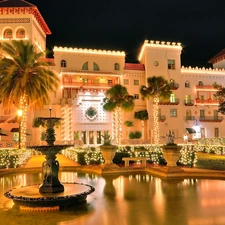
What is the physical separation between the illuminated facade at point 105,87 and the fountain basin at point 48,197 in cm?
2552

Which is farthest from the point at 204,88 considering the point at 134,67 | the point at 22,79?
the point at 22,79

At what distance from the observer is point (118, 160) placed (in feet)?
63.5

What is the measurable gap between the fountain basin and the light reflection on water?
0.30 m

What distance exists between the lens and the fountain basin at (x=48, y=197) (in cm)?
816

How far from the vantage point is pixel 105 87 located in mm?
40469

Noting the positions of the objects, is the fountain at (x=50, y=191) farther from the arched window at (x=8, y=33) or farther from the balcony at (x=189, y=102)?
the balcony at (x=189, y=102)

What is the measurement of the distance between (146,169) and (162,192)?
509 cm

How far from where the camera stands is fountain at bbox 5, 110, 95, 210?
8.20m

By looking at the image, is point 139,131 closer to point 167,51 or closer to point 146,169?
point 167,51

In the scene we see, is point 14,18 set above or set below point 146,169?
above

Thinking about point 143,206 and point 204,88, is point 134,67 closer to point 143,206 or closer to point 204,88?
point 204,88

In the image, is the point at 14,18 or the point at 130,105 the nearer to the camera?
the point at 130,105

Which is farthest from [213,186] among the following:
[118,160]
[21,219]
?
[118,160]

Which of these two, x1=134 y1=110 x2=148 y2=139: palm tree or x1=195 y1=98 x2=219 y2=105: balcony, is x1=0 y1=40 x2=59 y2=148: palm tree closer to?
x1=134 y1=110 x2=148 y2=139: palm tree
